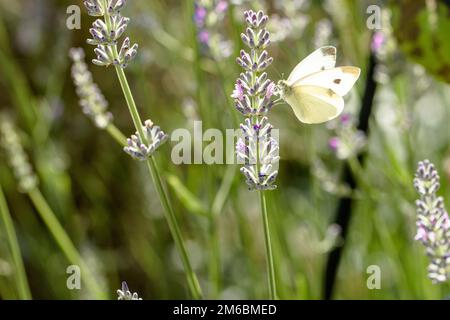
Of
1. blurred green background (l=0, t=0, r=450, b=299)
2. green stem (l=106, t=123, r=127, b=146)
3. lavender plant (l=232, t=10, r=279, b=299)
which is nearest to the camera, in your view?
lavender plant (l=232, t=10, r=279, b=299)

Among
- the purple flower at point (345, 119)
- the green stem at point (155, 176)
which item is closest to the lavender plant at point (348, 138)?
the purple flower at point (345, 119)

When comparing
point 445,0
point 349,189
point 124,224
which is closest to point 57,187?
point 124,224

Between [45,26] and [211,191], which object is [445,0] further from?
[45,26]

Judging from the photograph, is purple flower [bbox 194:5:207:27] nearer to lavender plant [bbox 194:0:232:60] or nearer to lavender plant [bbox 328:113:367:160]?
lavender plant [bbox 194:0:232:60]

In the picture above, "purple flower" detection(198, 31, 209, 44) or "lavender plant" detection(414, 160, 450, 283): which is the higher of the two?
"purple flower" detection(198, 31, 209, 44)

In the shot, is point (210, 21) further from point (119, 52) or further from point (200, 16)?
point (119, 52)

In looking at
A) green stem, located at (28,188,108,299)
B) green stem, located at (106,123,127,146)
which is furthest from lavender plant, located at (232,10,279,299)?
green stem, located at (28,188,108,299)

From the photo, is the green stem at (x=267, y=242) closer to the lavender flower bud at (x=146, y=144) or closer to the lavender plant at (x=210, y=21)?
the lavender flower bud at (x=146, y=144)
